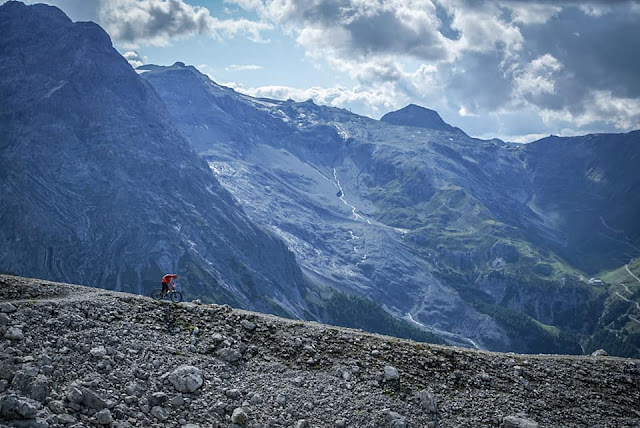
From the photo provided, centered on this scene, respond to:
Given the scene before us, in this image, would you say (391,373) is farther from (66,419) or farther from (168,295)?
(168,295)

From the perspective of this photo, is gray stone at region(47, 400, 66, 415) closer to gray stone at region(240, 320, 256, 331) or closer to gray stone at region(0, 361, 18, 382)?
gray stone at region(0, 361, 18, 382)

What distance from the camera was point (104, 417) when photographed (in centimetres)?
1859

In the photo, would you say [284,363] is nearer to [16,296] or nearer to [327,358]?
[327,358]

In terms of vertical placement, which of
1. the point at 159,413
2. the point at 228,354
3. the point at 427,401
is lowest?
the point at 427,401

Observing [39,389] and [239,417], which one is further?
[239,417]

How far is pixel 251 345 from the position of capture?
2608 cm

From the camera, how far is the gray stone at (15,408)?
1734cm

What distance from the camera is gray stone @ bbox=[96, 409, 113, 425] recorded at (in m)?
18.5

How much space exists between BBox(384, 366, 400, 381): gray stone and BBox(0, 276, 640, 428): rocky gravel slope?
11 centimetres

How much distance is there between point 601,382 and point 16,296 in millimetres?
35017

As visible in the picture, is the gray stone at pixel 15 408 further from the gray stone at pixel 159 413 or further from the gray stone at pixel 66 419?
the gray stone at pixel 159 413

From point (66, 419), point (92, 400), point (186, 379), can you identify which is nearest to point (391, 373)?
point (186, 379)

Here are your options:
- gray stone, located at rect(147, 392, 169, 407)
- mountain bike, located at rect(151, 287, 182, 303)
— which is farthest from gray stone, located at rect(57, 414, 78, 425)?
mountain bike, located at rect(151, 287, 182, 303)

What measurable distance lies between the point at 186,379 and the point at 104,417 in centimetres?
413
